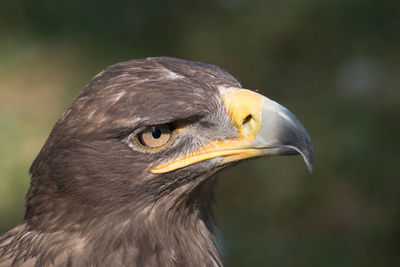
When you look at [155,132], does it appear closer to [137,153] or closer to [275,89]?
[137,153]

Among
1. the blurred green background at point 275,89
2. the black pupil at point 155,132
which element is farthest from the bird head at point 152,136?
the blurred green background at point 275,89

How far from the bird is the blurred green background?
7.78ft

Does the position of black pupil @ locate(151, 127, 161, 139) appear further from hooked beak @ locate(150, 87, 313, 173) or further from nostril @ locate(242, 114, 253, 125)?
nostril @ locate(242, 114, 253, 125)

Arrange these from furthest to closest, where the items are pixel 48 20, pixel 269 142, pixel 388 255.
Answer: pixel 48 20
pixel 388 255
pixel 269 142

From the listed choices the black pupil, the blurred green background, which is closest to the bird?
the black pupil

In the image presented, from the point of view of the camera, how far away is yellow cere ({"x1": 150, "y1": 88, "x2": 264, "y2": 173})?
2633mm

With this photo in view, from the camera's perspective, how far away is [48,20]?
23.9 feet

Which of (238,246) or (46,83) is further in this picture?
(46,83)

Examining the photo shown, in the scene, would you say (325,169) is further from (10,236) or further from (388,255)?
(10,236)

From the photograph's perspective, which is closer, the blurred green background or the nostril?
the nostril

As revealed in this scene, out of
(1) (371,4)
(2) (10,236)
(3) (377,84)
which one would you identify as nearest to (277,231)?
(3) (377,84)

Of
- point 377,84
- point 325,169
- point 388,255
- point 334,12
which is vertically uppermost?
point 334,12

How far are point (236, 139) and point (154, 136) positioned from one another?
1.17 feet

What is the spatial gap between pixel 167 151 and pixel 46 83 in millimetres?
4294
